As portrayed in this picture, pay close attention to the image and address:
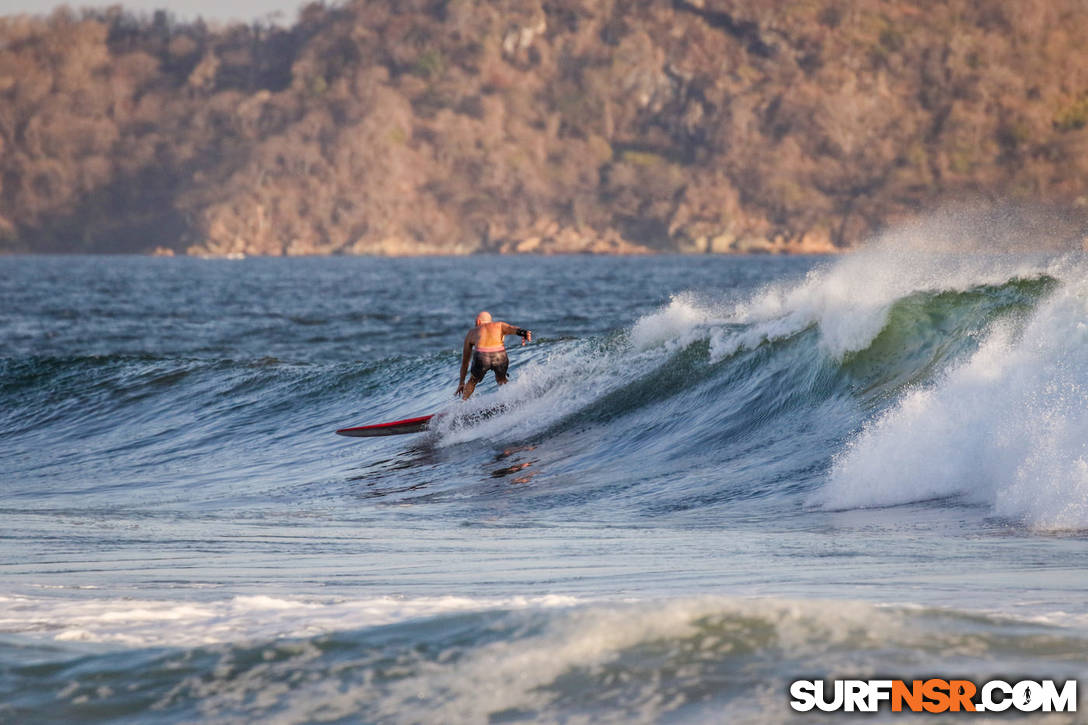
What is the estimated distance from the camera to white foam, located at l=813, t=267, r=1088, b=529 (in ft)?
27.1

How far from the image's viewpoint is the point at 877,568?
267 inches

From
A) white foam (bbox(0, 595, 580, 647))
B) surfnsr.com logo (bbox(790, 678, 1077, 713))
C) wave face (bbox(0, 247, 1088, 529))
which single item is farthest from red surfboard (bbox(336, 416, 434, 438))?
surfnsr.com logo (bbox(790, 678, 1077, 713))

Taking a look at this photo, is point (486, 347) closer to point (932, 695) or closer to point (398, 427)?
point (398, 427)

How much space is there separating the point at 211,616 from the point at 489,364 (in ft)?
29.2

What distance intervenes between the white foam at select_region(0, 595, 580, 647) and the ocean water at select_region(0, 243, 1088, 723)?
30 millimetres

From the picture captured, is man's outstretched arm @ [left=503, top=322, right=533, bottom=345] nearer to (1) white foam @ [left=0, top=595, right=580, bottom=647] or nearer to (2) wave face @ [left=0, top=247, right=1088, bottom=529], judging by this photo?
(2) wave face @ [left=0, top=247, right=1088, bottom=529]

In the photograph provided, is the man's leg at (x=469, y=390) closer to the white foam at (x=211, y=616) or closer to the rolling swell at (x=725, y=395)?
the rolling swell at (x=725, y=395)

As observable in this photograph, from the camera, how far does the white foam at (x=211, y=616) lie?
5.43m

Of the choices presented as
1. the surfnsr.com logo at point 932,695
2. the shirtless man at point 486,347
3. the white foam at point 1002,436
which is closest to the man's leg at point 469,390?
the shirtless man at point 486,347

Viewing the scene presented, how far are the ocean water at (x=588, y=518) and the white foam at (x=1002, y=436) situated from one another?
0.03 meters

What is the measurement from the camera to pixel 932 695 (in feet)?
14.4

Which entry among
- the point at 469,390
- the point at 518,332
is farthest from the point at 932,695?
the point at 469,390

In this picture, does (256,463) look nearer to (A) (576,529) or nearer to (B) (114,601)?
(A) (576,529)

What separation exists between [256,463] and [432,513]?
4833mm
